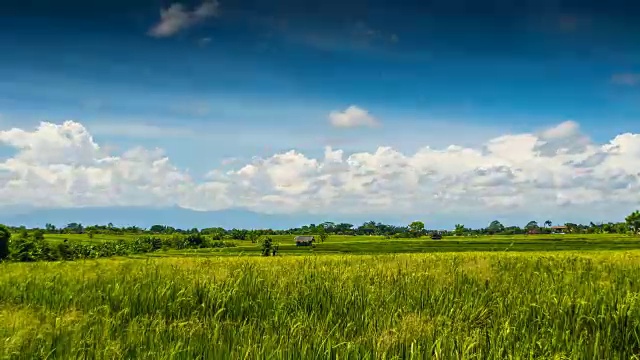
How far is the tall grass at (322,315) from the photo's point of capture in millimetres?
4742

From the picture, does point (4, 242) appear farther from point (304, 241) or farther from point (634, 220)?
point (634, 220)

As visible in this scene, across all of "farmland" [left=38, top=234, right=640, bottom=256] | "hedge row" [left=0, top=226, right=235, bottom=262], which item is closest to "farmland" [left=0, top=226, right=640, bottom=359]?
"hedge row" [left=0, top=226, right=235, bottom=262]

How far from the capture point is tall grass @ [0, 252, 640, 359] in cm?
474

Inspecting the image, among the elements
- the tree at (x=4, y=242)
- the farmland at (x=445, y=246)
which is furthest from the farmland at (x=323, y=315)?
the farmland at (x=445, y=246)

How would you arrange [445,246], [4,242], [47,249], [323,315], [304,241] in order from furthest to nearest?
[304,241], [445,246], [47,249], [4,242], [323,315]

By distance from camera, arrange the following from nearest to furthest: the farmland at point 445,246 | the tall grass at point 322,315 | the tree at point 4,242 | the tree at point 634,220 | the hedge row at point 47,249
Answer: the tall grass at point 322,315 → the tree at point 4,242 → the hedge row at point 47,249 → the farmland at point 445,246 → the tree at point 634,220

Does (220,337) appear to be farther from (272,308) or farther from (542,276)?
(542,276)

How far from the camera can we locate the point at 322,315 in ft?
22.5

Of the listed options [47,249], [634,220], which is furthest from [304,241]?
[634,220]

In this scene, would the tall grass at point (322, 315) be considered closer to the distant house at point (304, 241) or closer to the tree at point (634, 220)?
the distant house at point (304, 241)

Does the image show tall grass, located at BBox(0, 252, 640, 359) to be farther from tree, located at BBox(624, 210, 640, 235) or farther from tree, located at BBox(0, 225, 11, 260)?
tree, located at BBox(624, 210, 640, 235)

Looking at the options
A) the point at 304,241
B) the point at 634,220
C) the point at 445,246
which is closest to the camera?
the point at 445,246

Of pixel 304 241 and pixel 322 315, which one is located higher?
pixel 322 315

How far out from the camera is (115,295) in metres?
7.80
